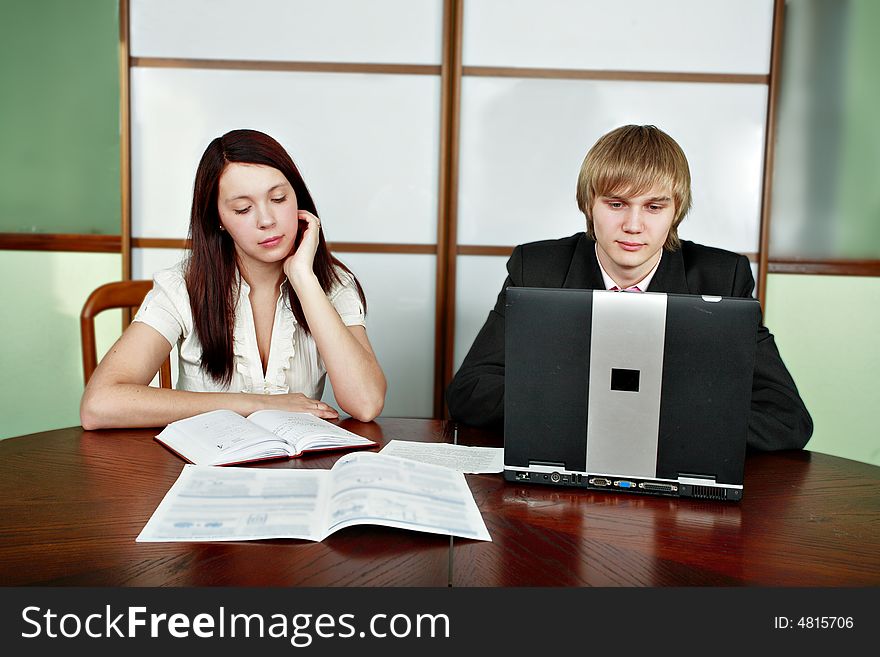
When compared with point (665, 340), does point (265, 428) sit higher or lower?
lower

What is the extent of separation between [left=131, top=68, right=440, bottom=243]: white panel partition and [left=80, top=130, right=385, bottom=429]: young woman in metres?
0.87

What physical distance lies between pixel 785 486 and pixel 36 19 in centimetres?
286

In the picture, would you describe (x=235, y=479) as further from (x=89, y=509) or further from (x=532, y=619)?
(x=532, y=619)

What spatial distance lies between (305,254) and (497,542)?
3.32ft

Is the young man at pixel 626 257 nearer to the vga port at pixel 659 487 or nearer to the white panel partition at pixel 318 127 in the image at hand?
the vga port at pixel 659 487

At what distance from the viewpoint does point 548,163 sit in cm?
281

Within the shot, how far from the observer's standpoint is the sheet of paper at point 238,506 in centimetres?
100

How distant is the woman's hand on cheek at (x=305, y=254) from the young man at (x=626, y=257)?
401mm

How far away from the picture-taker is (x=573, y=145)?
2.81m

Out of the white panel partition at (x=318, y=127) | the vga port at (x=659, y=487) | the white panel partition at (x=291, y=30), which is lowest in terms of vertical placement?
the vga port at (x=659, y=487)

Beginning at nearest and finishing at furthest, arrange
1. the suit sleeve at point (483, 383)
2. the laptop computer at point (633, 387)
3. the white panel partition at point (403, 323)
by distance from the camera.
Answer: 1. the laptop computer at point (633, 387)
2. the suit sleeve at point (483, 383)
3. the white panel partition at point (403, 323)

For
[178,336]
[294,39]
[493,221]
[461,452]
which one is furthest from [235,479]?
[294,39]

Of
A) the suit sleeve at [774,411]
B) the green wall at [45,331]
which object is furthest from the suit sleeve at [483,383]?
the green wall at [45,331]

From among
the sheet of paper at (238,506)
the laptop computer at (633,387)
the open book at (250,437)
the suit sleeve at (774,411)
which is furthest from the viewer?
the suit sleeve at (774,411)
